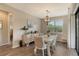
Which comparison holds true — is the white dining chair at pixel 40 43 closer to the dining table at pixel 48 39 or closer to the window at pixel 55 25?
the dining table at pixel 48 39

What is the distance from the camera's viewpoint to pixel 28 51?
2775mm

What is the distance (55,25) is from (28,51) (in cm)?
99

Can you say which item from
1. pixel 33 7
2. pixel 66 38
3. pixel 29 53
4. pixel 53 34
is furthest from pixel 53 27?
pixel 29 53

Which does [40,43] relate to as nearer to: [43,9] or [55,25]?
[55,25]

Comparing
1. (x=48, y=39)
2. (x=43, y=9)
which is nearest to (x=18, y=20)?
(x=43, y=9)

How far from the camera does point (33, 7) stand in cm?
270

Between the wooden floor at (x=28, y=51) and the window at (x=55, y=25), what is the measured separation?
40 cm

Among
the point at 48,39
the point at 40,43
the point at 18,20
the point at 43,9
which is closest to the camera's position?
the point at 43,9

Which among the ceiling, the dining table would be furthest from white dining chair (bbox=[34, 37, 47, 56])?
the ceiling

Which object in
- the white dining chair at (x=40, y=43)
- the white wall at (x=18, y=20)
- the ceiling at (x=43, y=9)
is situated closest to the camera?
the ceiling at (x=43, y=9)

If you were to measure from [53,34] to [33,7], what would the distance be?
0.91 meters

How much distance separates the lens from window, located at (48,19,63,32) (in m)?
2.85

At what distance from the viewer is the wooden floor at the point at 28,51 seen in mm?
2639

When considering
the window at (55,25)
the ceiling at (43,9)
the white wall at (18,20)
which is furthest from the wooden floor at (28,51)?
the ceiling at (43,9)
